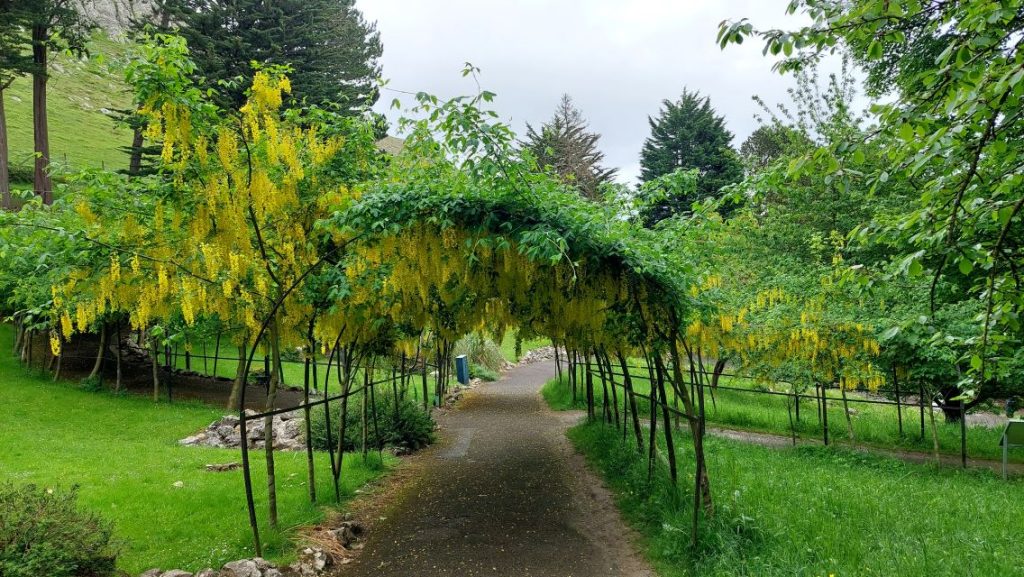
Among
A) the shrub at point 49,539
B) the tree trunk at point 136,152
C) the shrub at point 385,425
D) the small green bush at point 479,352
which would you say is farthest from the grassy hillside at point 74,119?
Result: the shrub at point 49,539

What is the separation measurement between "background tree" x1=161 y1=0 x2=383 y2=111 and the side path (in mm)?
9730

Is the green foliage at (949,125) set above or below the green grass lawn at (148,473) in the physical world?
above

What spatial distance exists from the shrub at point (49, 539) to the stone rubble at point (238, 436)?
5.46 meters

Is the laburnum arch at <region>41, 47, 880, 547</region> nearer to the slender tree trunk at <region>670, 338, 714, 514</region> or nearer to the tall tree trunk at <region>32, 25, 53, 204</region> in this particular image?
the slender tree trunk at <region>670, 338, 714, 514</region>

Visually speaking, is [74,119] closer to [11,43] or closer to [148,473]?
[11,43]

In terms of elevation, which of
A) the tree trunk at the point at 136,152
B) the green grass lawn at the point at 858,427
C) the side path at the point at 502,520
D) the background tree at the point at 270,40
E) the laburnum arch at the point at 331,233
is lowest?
the green grass lawn at the point at 858,427

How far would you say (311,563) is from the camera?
4.39 m

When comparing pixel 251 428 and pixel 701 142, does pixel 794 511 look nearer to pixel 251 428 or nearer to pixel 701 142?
pixel 251 428

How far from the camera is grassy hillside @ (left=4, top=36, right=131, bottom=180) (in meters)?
33.2

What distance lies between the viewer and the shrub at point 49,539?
3.20 meters

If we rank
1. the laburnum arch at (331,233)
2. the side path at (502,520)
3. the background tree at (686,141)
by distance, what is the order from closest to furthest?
the laburnum arch at (331,233) < the side path at (502,520) < the background tree at (686,141)

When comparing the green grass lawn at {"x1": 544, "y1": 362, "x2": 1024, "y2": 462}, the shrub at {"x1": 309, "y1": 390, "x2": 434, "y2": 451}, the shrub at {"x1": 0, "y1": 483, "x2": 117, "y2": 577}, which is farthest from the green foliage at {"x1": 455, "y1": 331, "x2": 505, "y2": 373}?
the shrub at {"x1": 0, "y1": 483, "x2": 117, "y2": 577}

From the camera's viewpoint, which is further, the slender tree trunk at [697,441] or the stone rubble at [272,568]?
the slender tree trunk at [697,441]

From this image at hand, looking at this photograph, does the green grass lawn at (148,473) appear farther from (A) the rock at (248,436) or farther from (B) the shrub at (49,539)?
(A) the rock at (248,436)
